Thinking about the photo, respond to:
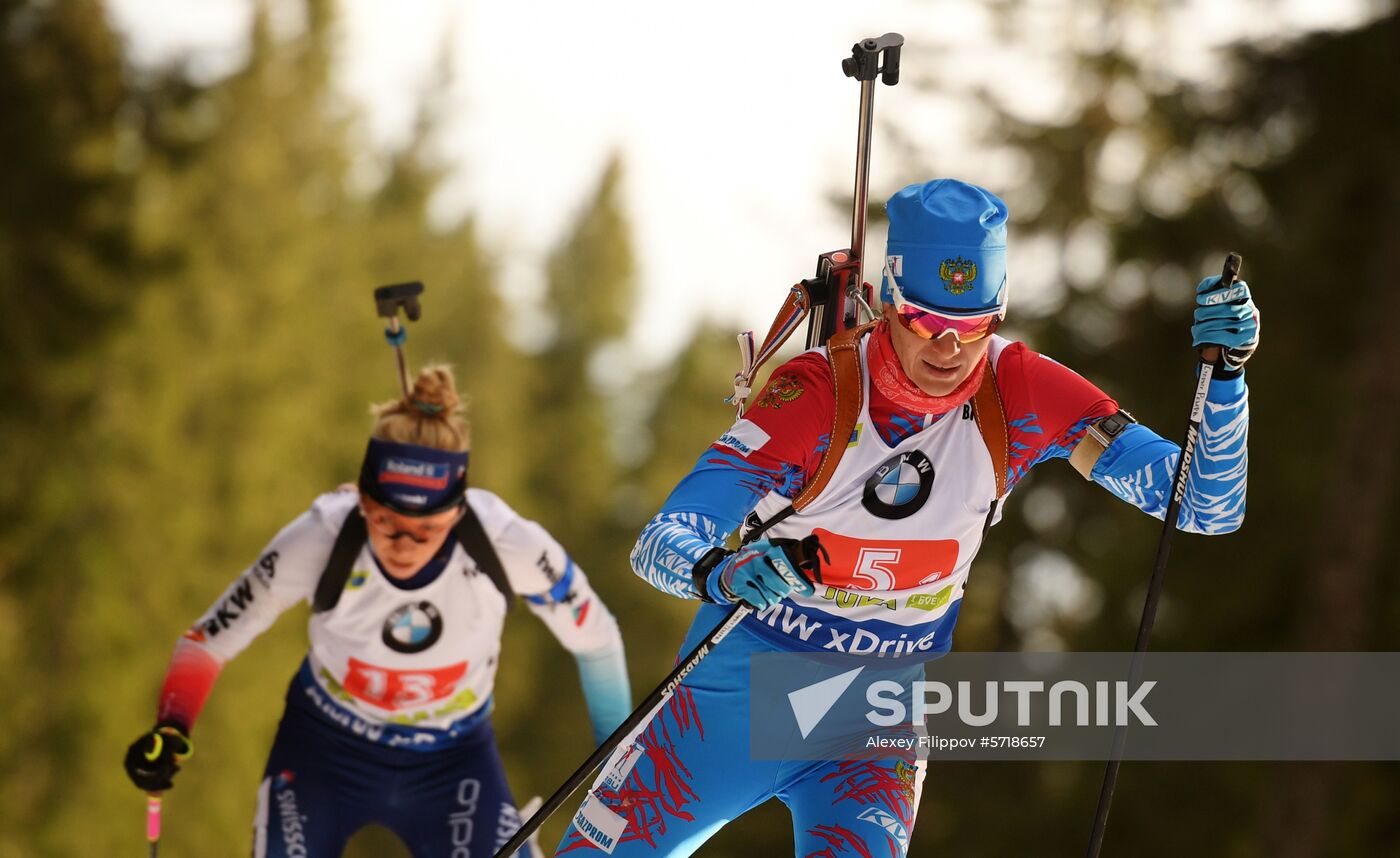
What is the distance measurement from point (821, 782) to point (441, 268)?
21.9 meters

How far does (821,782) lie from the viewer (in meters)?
4.60

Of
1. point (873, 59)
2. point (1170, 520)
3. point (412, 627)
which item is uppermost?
point (873, 59)

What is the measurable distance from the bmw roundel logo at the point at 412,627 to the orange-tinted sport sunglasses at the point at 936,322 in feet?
7.82

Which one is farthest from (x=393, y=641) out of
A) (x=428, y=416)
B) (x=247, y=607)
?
(x=428, y=416)

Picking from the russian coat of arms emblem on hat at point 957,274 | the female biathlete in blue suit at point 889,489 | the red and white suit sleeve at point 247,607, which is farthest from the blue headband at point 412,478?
the russian coat of arms emblem on hat at point 957,274

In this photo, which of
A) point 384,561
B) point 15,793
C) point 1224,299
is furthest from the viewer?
point 15,793

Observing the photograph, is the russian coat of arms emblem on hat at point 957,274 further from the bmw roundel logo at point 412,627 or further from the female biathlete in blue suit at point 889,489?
the bmw roundel logo at point 412,627

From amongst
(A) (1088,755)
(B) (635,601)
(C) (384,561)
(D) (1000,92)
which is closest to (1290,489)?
(A) (1088,755)

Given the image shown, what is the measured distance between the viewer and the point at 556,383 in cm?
2684

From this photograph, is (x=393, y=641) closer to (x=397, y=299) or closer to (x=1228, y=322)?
(x=397, y=299)

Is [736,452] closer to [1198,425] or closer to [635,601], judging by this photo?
[1198,425]

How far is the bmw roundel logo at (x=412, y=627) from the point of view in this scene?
6102 mm

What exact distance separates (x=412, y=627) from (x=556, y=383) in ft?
68.3

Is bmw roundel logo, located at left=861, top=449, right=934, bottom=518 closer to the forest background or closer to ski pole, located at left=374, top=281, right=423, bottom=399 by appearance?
ski pole, located at left=374, top=281, right=423, bottom=399
